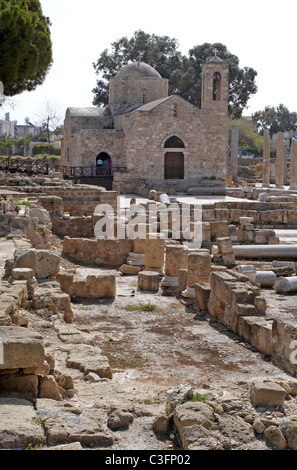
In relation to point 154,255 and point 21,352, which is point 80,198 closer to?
point 154,255

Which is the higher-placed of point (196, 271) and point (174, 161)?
point (174, 161)

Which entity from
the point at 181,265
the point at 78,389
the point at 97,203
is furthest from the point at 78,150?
the point at 78,389

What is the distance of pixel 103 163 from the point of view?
3625 centimetres

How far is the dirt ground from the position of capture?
582cm

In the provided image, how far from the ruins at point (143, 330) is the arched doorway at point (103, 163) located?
13.8m

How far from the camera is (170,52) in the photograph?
52719 mm

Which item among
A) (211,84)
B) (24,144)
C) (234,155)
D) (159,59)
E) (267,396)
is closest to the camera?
(267,396)

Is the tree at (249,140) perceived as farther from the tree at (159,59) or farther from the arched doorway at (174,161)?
the arched doorway at (174,161)

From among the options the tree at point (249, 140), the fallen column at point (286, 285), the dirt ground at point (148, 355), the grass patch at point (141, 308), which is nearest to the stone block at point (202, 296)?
the dirt ground at point (148, 355)

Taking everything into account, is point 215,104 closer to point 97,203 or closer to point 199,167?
point 199,167

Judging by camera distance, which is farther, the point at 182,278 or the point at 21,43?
the point at 21,43

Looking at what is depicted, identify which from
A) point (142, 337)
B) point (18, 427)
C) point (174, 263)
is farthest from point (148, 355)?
point (174, 263)

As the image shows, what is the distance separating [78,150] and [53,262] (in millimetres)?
27659

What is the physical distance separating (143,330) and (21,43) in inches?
A: 589
